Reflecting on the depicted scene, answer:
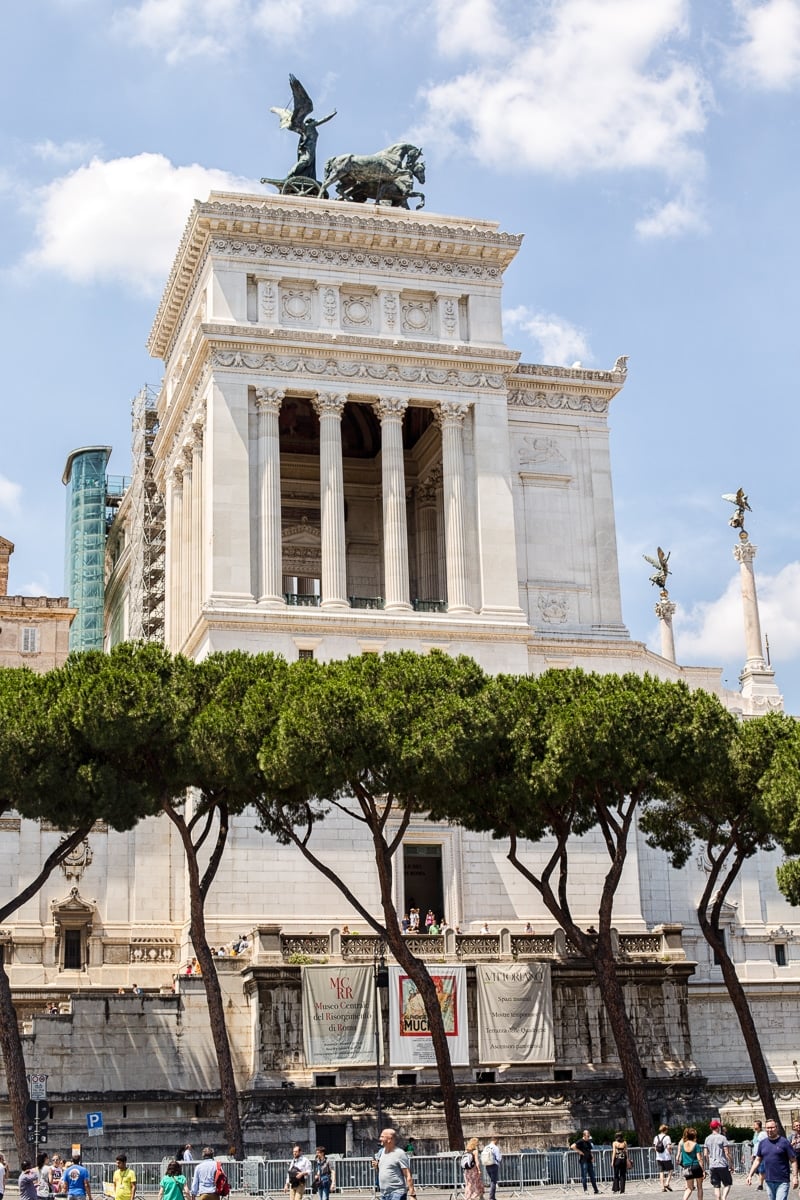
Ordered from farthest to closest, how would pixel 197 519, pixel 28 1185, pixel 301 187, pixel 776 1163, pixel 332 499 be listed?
pixel 301 187 < pixel 197 519 < pixel 332 499 < pixel 28 1185 < pixel 776 1163

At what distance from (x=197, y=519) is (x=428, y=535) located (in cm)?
1011

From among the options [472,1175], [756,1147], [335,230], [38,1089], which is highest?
[335,230]

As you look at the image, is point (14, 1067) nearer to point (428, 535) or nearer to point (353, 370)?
point (353, 370)

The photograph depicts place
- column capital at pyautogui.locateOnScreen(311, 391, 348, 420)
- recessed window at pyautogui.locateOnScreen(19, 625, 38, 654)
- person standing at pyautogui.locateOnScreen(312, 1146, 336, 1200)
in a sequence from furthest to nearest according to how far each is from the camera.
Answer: recessed window at pyautogui.locateOnScreen(19, 625, 38, 654)
column capital at pyautogui.locateOnScreen(311, 391, 348, 420)
person standing at pyautogui.locateOnScreen(312, 1146, 336, 1200)

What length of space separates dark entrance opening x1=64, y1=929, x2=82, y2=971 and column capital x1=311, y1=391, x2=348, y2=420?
21.2 m

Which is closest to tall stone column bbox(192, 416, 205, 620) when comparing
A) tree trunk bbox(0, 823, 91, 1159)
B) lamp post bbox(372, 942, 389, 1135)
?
lamp post bbox(372, 942, 389, 1135)

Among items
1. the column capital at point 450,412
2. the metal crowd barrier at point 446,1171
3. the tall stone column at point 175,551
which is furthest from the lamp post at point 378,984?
the column capital at point 450,412

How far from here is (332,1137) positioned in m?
44.7

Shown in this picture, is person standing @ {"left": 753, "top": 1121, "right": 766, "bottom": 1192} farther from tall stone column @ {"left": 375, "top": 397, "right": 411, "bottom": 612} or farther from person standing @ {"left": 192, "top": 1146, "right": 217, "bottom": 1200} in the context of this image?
tall stone column @ {"left": 375, "top": 397, "right": 411, "bottom": 612}

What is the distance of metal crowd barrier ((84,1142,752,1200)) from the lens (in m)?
36.0

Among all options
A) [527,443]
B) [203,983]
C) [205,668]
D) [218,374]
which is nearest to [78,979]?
[203,983]

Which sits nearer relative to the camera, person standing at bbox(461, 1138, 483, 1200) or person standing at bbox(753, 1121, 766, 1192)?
person standing at bbox(753, 1121, 766, 1192)

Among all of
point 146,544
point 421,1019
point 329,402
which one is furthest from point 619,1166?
point 146,544

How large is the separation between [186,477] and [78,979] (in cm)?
2275
